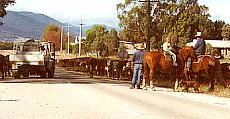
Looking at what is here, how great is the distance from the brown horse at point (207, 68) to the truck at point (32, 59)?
13.6 metres

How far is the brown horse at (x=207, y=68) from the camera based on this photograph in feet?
77.7

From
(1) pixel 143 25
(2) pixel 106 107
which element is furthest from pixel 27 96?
(1) pixel 143 25

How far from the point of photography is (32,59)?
116ft

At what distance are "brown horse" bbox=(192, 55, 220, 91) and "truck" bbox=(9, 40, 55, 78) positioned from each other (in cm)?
1356

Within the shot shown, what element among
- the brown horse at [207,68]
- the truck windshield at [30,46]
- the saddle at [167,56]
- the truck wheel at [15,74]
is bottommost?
the truck wheel at [15,74]

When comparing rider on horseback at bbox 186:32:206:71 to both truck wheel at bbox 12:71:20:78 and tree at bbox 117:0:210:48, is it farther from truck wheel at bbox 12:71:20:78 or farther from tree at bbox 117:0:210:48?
tree at bbox 117:0:210:48

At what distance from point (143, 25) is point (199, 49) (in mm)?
56211

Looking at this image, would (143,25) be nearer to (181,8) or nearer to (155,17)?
(155,17)

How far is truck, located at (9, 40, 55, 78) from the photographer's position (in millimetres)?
35312

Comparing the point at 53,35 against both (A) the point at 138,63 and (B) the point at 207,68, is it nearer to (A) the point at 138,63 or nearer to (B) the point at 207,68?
(A) the point at 138,63

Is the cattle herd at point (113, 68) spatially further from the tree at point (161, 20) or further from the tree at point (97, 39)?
the tree at point (97, 39)

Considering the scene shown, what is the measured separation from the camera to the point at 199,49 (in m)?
24.4

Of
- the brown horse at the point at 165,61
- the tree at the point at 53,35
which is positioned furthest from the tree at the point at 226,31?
the brown horse at the point at 165,61

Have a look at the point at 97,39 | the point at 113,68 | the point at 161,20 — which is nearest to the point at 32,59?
the point at 113,68
